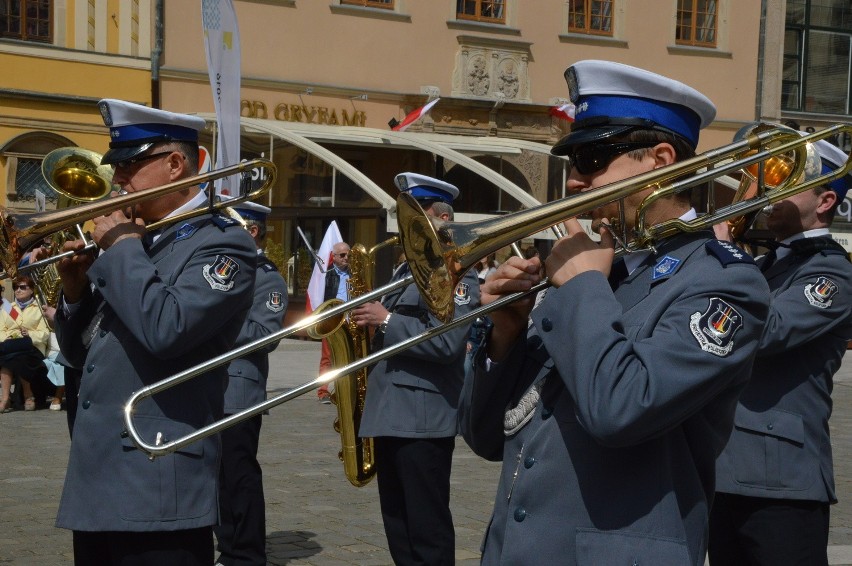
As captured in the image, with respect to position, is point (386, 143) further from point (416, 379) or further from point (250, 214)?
point (416, 379)

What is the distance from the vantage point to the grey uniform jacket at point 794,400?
4.08m

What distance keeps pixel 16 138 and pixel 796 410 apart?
17.7m

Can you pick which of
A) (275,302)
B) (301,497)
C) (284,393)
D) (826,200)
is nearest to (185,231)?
(284,393)

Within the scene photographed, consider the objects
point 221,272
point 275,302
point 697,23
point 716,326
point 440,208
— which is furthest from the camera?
point 697,23

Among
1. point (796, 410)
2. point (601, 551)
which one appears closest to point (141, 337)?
point (601, 551)

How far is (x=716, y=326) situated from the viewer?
2.59 meters

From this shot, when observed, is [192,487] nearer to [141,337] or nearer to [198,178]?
[141,337]

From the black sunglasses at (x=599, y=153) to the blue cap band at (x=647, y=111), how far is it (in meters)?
0.06

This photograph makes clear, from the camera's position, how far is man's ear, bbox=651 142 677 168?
2.83m

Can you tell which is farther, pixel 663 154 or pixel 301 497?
pixel 301 497

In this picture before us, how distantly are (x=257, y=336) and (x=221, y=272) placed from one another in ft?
8.82

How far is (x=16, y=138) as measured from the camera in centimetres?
1984

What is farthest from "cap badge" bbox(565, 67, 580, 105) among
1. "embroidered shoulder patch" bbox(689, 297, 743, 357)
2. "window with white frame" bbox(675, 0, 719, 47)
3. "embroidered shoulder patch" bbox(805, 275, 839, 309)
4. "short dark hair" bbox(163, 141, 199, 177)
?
"window with white frame" bbox(675, 0, 719, 47)

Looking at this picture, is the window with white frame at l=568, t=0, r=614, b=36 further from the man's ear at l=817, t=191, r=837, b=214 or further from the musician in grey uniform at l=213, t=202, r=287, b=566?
the man's ear at l=817, t=191, r=837, b=214
